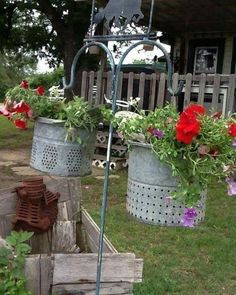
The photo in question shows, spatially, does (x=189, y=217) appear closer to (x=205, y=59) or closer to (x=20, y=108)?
(x=20, y=108)

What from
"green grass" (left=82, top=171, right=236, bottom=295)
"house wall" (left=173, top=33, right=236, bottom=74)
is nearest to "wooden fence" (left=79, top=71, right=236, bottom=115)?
"green grass" (left=82, top=171, right=236, bottom=295)

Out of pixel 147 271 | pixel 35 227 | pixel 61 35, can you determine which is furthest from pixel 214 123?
pixel 61 35

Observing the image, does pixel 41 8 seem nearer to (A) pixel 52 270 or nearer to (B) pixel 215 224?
(B) pixel 215 224

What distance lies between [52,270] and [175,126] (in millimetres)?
979

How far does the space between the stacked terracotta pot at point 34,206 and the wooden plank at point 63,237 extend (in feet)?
0.40

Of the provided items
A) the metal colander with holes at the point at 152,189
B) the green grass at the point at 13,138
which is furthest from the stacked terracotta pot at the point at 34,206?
the green grass at the point at 13,138

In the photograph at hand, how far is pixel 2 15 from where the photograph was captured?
583 inches

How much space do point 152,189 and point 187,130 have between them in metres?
0.29

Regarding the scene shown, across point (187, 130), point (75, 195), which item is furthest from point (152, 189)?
point (75, 195)

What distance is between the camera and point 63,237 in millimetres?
3051

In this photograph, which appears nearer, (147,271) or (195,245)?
(147,271)

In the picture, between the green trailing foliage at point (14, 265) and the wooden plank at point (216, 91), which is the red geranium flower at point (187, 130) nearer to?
the green trailing foliage at point (14, 265)

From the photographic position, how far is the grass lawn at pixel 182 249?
3.42 meters

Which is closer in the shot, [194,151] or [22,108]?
[194,151]
